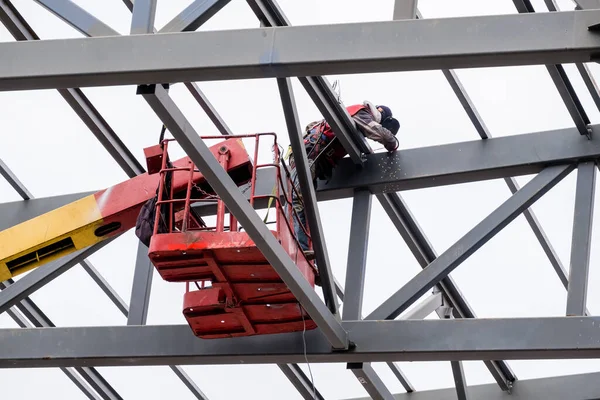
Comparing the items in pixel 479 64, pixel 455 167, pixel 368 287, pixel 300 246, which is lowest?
pixel 479 64

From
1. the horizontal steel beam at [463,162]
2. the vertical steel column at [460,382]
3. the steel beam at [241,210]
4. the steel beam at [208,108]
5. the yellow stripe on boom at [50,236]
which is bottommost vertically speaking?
the steel beam at [241,210]

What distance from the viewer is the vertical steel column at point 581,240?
1130 cm

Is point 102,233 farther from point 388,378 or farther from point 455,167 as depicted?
point 388,378

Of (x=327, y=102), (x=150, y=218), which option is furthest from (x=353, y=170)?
(x=150, y=218)

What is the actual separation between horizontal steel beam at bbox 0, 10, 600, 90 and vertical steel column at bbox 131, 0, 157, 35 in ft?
0.73

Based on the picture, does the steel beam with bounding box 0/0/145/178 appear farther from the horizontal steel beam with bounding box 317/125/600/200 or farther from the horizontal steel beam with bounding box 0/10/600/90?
the horizontal steel beam with bounding box 0/10/600/90

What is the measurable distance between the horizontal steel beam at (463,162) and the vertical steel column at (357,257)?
19cm

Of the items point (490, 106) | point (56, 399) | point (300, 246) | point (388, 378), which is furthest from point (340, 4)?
point (56, 399)

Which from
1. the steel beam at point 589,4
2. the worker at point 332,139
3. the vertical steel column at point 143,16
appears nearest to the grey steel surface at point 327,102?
the worker at point 332,139

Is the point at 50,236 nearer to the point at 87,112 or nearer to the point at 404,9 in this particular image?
the point at 87,112

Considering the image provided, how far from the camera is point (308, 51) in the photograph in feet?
27.6

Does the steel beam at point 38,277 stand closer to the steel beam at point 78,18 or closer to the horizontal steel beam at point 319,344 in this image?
the horizontal steel beam at point 319,344

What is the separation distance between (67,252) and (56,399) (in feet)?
17.9

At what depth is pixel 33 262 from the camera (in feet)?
38.2
